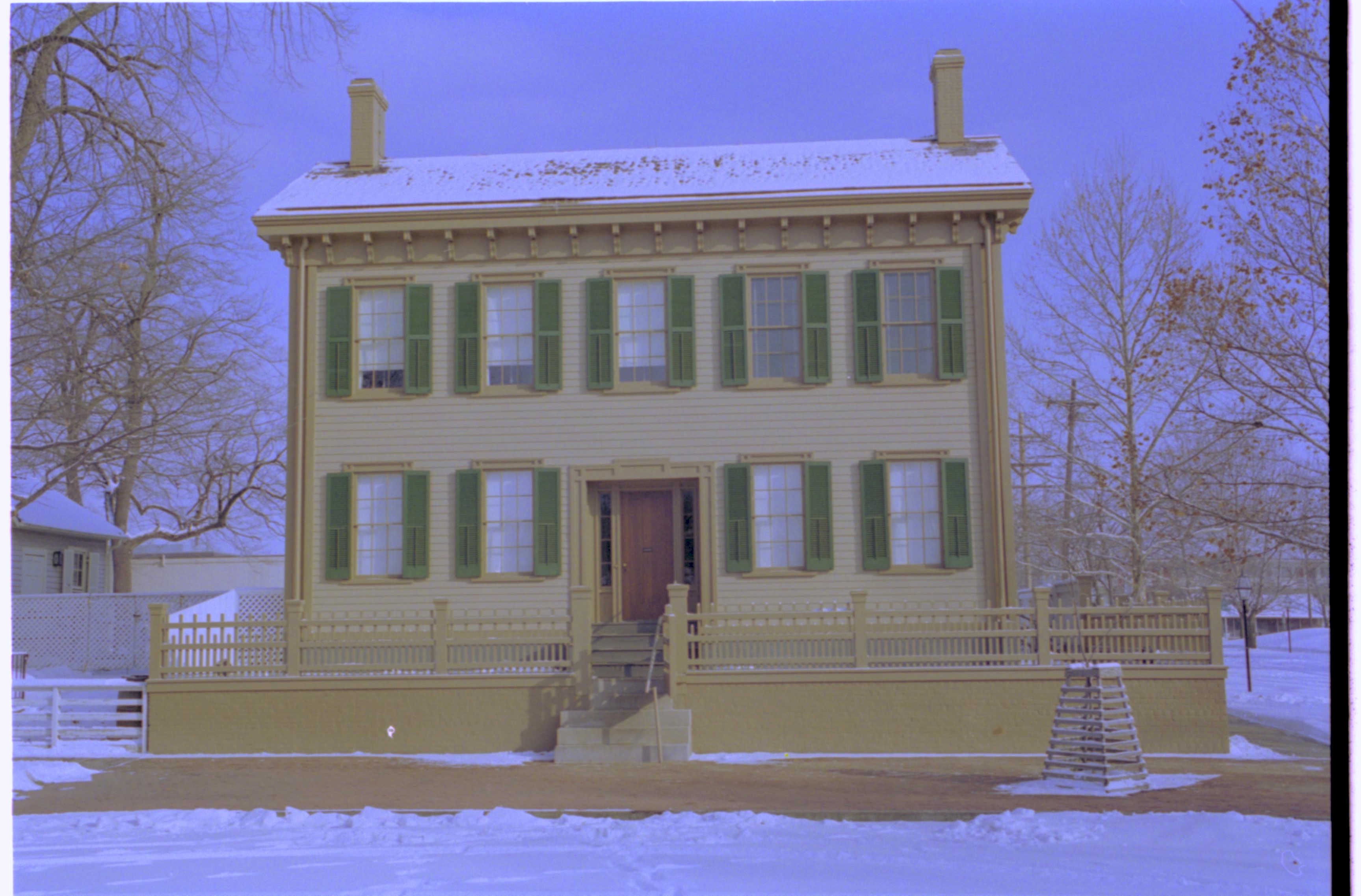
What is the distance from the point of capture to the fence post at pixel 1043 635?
13398 mm

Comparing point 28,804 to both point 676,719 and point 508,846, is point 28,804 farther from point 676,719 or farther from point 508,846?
point 676,719

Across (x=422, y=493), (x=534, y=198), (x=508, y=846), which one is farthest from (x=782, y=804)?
(x=534, y=198)

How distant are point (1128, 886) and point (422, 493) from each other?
35.4 feet

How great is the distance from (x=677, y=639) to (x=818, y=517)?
288cm

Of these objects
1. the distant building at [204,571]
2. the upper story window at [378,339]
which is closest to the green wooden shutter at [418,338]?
the upper story window at [378,339]

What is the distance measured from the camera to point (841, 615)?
13.7 m

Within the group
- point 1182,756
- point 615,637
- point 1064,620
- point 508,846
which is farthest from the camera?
point 615,637

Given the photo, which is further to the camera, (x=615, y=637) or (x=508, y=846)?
(x=615, y=637)

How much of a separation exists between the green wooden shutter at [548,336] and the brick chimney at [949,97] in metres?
6.07

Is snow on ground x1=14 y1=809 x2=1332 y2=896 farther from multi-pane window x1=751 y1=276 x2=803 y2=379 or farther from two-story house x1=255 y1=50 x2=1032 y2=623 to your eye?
multi-pane window x1=751 y1=276 x2=803 y2=379

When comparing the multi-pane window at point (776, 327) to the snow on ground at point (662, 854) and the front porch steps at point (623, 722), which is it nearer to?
the front porch steps at point (623, 722)

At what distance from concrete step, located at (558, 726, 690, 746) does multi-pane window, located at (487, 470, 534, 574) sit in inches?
125

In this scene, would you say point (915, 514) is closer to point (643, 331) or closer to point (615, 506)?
point (615, 506)

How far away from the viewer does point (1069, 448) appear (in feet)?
74.8
